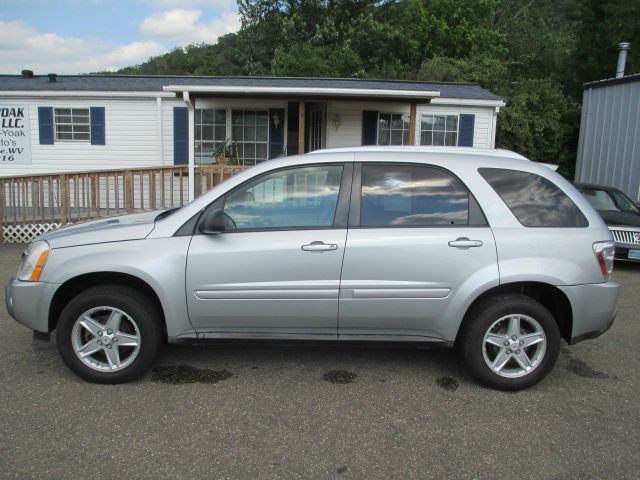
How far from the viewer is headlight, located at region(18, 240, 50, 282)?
3.77 m

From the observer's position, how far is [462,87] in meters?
14.6

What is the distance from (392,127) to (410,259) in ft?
32.8

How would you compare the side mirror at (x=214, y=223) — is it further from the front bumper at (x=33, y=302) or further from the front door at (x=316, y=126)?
the front door at (x=316, y=126)

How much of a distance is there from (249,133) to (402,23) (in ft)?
65.0

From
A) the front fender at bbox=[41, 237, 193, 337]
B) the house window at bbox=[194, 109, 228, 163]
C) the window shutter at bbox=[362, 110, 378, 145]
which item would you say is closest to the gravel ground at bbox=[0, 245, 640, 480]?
the front fender at bbox=[41, 237, 193, 337]

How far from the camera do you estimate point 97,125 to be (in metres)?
12.8

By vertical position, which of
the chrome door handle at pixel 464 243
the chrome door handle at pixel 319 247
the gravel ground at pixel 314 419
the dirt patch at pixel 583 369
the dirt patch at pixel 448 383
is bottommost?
the gravel ground at pixel 314 419

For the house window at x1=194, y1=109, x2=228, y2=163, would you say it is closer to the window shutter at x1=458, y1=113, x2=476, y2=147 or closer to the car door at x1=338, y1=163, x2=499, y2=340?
the window shutter at x1=458, y1=113, x2=476, y2=147

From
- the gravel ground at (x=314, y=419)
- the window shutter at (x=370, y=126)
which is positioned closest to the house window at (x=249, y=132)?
the window shutter at (x=370, y=126)

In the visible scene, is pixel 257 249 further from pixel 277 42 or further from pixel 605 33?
pixel 277 42

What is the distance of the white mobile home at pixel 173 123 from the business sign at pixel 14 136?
0.02m

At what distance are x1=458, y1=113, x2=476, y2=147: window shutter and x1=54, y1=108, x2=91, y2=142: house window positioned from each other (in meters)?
9.12

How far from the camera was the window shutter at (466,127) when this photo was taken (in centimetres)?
1301

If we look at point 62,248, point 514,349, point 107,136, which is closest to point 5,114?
point 107,136
